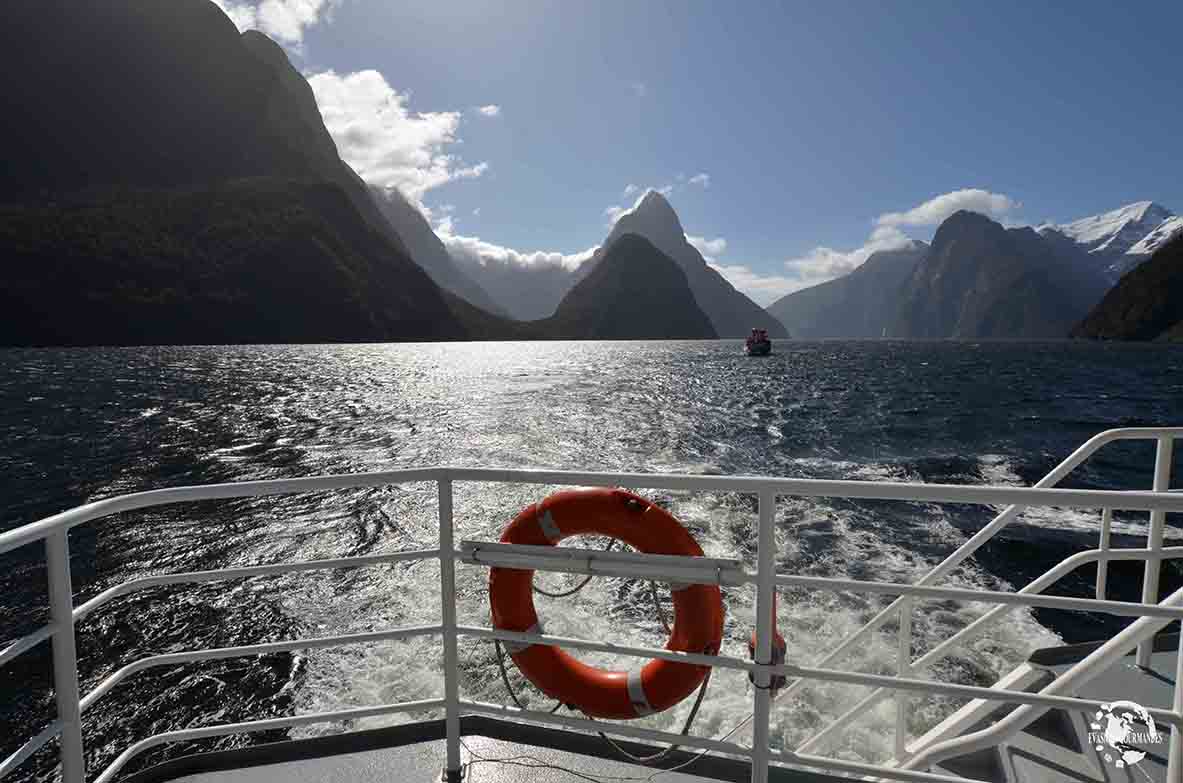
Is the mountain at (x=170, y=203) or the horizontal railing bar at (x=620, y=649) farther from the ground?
the mountain at (x=170, y=203)

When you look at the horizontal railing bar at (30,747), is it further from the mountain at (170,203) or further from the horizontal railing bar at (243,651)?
the mountain at (170,203)

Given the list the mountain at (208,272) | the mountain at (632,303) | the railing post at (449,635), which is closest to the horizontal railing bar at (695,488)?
the railing post at (449,635)

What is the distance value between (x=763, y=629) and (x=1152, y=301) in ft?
432

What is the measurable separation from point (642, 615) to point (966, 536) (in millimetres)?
5535

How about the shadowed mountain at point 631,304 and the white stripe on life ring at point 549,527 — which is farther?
the shadowed mountain at point 631,304

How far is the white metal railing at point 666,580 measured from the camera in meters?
1.44

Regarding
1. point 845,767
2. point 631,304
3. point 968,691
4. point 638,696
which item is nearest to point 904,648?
point 968,691

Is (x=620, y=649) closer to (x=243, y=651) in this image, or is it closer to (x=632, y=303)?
(x=243, y=651)

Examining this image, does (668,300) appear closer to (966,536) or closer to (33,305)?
(33,305)

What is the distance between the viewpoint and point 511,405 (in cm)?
2723

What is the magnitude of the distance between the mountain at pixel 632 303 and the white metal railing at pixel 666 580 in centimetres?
16638

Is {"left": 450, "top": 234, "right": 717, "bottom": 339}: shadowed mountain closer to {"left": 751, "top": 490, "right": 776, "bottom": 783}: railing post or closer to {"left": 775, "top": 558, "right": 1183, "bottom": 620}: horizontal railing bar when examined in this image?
{"left": 751, "top": 490, "right": 776, "bottom": 783}: railing post

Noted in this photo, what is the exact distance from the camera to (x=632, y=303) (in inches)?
7121

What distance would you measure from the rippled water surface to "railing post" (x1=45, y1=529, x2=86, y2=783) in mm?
4101
